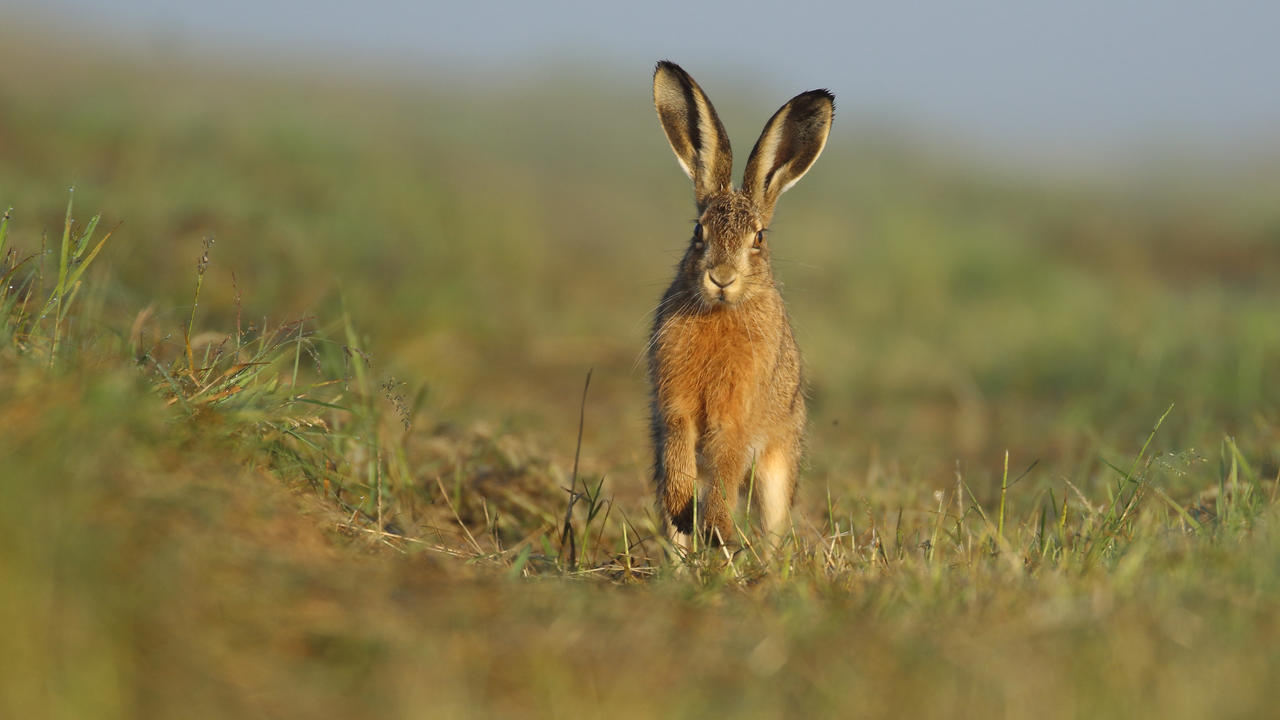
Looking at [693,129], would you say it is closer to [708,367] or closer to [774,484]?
[708,367]

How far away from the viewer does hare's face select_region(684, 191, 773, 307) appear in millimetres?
4672

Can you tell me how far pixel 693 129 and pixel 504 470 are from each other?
189 centimetres

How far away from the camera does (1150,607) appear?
2764 mm

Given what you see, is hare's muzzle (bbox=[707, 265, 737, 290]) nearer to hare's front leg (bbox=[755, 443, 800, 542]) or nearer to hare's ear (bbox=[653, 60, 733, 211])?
hare's ear (bbox=[653, 60, 733, 211])

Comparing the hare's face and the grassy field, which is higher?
the hare's face

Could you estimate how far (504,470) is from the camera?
17.5 feet

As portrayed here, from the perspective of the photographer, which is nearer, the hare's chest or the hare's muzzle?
the hare's muzzle

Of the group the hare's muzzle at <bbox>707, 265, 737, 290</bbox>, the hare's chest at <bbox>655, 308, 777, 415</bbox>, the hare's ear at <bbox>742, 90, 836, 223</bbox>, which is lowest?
the hare's chest at <bbox>655, 308, 777, 415</bbox>

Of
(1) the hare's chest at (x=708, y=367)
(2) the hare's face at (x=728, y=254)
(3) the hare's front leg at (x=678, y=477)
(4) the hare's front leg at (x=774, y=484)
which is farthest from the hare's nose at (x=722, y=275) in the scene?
(4) the hare's front leg at (x=774, y=484)

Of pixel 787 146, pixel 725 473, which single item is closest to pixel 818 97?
pixel 787 146

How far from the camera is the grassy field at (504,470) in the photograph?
2.34 metres

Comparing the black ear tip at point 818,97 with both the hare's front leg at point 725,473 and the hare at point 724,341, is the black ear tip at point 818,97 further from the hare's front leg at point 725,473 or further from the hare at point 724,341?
the hare's front leg at point 725,473

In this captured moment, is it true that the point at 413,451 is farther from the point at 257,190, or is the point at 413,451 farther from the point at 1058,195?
the point at 1058,195

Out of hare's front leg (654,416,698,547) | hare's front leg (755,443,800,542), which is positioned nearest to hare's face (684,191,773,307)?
hare's front leg (654,416,698,547)
